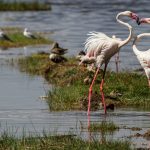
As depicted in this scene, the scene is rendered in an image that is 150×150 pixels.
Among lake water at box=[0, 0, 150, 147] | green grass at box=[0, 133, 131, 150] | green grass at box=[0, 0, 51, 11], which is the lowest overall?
green grass at box=[0, 133, 131, 150]

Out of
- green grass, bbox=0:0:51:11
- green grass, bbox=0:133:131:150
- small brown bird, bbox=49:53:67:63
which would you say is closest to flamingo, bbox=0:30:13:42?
small brown bird, bbox=49:53:67:63

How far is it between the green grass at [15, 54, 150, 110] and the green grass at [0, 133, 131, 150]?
200 inches

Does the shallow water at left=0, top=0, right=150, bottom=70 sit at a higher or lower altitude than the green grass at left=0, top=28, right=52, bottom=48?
higher

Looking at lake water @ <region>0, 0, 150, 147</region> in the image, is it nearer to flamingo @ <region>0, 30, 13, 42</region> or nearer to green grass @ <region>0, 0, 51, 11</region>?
flamingo @ <region>0, 30, 13, 42</region>

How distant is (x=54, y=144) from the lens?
38.7 feet

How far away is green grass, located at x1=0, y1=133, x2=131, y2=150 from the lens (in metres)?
11.6

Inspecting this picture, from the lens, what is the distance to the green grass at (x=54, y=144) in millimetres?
11570

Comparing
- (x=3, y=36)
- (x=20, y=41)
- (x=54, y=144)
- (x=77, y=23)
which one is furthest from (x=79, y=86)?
(x=77, y=23)

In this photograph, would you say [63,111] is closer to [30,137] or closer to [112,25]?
[30,137]

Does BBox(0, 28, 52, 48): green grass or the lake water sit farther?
BBox(0, 28, 52, 48): green grass

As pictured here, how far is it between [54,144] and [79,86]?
8226mm

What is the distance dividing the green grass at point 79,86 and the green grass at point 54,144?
16.7 ft

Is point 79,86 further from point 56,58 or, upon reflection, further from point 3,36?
point 3,36

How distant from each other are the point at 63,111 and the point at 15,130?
293 centimetres
